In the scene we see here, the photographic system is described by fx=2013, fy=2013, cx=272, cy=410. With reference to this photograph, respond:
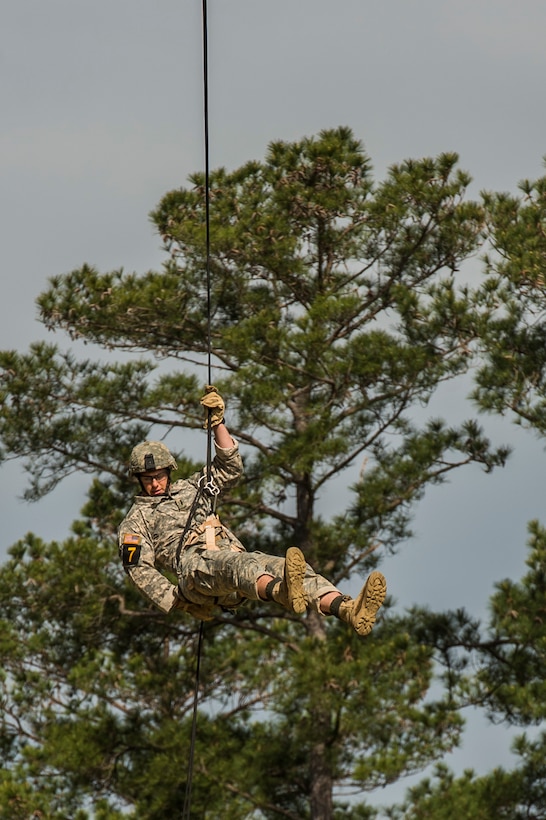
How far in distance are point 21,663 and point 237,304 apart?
423cm

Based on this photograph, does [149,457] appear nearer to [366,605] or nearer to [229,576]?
[229,576]

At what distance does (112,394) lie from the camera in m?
19.7

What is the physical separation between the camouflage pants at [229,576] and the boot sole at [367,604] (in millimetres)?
321

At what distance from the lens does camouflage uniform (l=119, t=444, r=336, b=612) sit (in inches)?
410

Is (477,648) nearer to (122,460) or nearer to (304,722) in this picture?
(304,722)

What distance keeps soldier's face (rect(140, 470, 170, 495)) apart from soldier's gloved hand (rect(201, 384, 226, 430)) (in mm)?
454

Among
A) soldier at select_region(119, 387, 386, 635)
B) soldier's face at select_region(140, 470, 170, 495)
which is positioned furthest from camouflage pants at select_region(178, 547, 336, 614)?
soldier's face at select_region(140, 470, 170, 495)

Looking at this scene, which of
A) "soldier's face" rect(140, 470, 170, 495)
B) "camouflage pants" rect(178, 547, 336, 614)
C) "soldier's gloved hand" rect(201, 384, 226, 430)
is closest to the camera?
"camouflage pants" rect(178, 547, 336, 614)

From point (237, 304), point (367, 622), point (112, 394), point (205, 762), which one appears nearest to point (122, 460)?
point (112, 394)

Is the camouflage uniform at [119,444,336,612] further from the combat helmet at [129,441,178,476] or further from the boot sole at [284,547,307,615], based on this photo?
the boot sole at [284,547,307,615]

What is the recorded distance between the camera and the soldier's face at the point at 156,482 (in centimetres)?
1124

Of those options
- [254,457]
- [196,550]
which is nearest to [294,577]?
[196,550]

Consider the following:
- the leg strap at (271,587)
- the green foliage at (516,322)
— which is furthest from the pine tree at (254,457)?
the leg strap at (271,587)

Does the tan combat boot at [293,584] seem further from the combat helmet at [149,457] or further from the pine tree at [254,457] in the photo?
the pine tree at [254,457]
